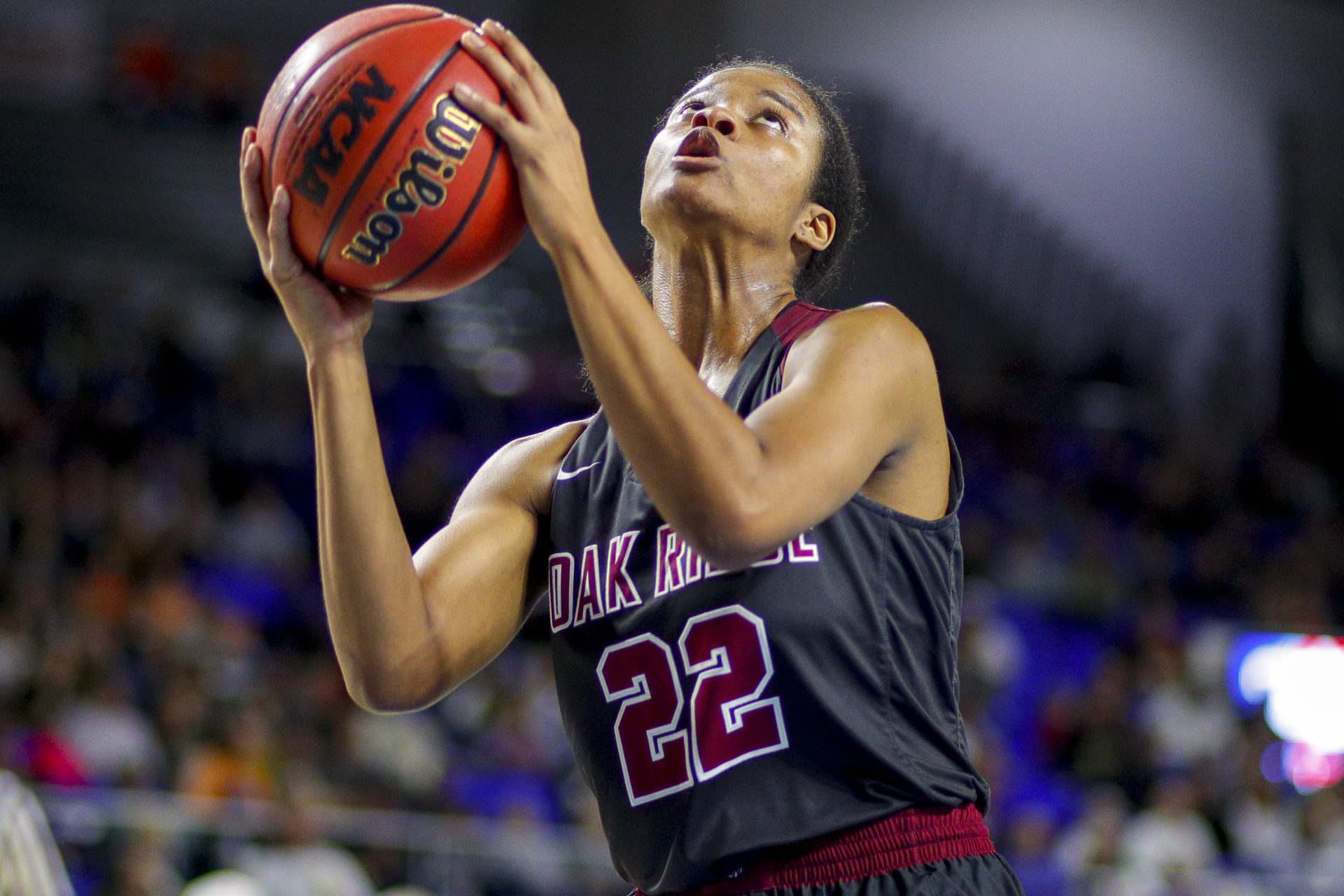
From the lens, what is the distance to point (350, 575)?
2004 mm

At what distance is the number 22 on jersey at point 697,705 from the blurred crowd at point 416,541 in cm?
390

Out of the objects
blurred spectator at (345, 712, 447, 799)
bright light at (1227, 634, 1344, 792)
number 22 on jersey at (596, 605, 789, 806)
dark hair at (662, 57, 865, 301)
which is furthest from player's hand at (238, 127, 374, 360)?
bright light at (1227, 634, 1344, 792)

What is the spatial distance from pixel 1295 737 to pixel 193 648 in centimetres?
744

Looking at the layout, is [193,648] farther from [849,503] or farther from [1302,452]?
[1302,452]

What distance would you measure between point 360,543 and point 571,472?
1.32 feet

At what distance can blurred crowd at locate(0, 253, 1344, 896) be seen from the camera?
6.26 m

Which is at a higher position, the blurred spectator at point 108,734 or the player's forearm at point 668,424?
the player's forearm at point 668,424

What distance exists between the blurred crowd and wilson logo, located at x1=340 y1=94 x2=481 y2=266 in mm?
4100

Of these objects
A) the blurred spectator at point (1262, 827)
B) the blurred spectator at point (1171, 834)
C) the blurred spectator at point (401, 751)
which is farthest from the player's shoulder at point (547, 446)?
the blurred spectator at point (1262, 827)

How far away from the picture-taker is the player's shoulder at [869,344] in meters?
1.83

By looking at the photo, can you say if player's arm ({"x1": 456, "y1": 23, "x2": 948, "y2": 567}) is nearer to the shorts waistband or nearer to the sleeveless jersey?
the sleeveless jersey

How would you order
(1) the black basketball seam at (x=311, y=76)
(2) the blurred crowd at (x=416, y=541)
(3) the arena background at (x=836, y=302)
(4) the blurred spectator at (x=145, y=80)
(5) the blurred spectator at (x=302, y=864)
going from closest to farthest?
(1) the black basketball seam at (x=311, y=76)
(5) the blurred spectator at (x=302, y=864)
(2) the blurred crowd at (x=416, y=541)
(3) the arena background at (x=836, y=302)
(4) the blurred spectator at (x=145, y=80)

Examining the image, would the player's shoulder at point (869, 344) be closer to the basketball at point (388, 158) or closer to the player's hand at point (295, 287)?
the basketball at point (388, 158)

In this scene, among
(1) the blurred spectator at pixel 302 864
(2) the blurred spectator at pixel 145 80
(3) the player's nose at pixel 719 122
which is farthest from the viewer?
(2) the blurred spectator at pixel 145 80
